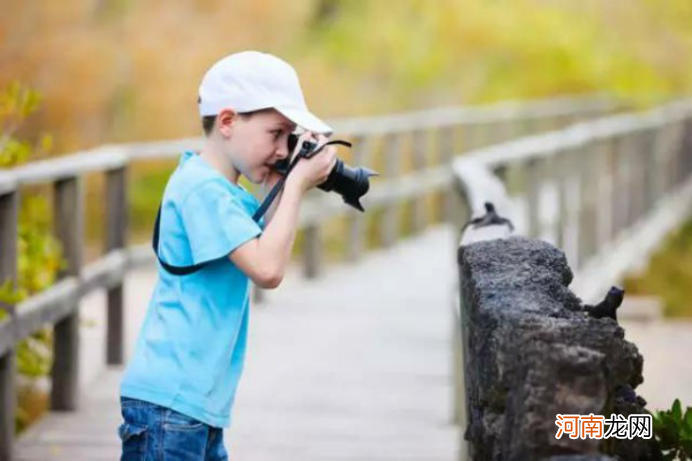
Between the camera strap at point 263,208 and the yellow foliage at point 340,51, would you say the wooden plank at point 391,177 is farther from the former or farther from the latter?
the camera strap at point 263,208

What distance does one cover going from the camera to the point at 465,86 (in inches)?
1316

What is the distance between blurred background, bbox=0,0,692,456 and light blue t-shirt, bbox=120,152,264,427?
5.85 ft

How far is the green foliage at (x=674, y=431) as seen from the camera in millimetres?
2779

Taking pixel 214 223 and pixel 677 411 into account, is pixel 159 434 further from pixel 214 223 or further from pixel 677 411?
pixel 677 411

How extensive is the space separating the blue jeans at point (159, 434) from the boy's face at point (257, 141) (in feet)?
1.62

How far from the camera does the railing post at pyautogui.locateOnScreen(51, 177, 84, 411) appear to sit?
6.31m

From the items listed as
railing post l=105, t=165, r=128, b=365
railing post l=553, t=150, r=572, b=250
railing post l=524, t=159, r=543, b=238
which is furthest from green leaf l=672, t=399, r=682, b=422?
railing post l=553, t=150, r=572, b=250

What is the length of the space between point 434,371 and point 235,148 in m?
4.31

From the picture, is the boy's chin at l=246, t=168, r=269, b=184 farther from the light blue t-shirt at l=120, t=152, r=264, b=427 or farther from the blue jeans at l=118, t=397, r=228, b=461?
the blue jeans at l=118, t=397, r=228, b=461

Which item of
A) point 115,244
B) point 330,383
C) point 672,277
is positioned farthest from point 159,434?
point 672,277

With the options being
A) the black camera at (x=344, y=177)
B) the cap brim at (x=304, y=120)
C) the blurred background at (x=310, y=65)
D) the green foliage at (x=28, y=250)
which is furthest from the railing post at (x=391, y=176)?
the cap brim at (x=304, y=120)

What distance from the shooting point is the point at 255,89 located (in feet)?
10.6

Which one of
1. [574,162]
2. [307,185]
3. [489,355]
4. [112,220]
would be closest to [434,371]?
[112,220]

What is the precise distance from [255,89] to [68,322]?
10.7 ft
